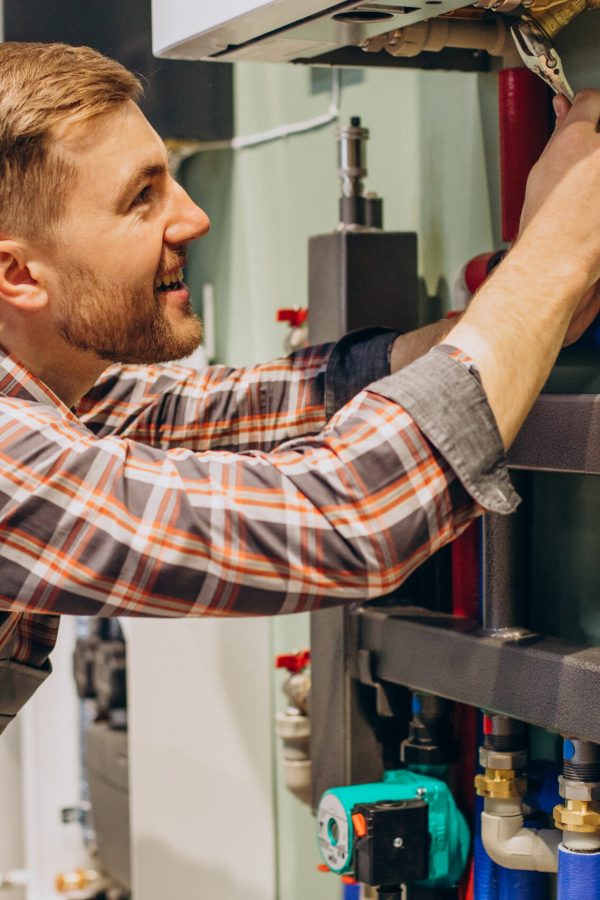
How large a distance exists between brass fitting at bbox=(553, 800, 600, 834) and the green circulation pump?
165mm

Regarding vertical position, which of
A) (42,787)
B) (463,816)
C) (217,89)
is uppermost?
(217,89)

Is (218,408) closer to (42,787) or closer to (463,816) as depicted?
(463,816)

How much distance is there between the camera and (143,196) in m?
0.95

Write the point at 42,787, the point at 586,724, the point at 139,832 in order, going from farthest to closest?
the point at 42,787, the point at 139,832, the point at 586,724

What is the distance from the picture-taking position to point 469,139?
1149mm

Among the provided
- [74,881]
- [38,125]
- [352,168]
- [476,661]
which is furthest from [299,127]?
[74,881]

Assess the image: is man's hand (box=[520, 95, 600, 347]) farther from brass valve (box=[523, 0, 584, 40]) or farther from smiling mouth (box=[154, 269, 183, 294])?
smiling mouth (box=[154, 269, 183, 294])

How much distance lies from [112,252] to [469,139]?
0.39 metres

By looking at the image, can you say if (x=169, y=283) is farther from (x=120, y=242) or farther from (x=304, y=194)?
(x=304, y=194)

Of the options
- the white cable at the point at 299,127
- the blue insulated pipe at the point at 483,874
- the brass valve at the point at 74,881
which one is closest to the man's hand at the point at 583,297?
the blue insulated pipe at the point at 483,874

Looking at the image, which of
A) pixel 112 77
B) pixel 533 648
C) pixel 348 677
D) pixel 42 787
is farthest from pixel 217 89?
pixel 42 787

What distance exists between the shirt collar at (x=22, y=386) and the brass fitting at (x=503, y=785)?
42 cm

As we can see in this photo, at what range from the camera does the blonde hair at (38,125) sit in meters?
0.88

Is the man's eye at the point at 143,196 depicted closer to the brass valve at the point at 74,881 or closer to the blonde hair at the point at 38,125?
the blonde hair at the point at 38,125
